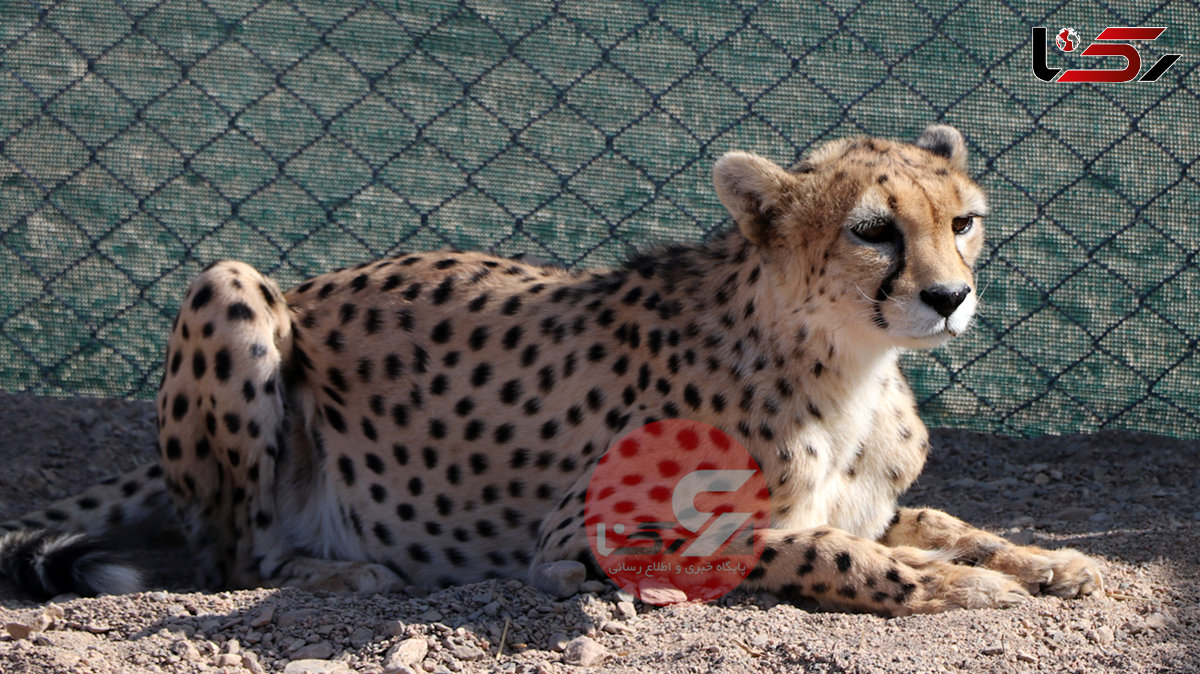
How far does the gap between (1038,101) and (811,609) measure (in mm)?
1834

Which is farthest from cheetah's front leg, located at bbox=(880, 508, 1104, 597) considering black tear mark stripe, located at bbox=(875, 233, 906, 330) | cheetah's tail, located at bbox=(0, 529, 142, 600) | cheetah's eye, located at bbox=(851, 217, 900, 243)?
cheetah's tail, located at bbox=(0, 529, 142, 600)

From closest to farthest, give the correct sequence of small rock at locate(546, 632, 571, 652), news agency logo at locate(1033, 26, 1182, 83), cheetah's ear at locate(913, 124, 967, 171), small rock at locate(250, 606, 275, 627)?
small rock at locate(546, 632, 571, 652) → small rock at locate(250, 606, 275, 627) → cheetah's ear at locate(913, 124, 967, 171) → news agency logo at locate(1033, 26, 1182, 83)

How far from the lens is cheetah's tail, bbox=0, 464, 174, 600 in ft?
8.68

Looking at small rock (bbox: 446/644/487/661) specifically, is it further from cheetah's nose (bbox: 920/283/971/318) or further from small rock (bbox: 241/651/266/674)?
cheetah's nose (bbox: 920/283/971/318)

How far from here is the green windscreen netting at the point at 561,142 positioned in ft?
11.4

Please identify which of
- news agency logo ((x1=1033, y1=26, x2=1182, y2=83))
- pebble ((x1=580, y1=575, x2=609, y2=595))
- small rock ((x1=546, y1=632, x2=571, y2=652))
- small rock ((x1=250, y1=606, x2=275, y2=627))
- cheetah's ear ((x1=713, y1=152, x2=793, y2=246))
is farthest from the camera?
news agency logo ((x1=1033, y1=26, x2=1182, y2=83))

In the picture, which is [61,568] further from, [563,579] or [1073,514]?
[1073,514]

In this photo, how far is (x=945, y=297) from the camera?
2.26 metres

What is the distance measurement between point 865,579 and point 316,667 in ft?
3.31

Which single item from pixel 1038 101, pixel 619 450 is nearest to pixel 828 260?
pixel 619 450

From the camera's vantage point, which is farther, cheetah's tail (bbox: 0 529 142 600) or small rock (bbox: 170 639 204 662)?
cheetah's tail (bbox: 0 529 142 600)

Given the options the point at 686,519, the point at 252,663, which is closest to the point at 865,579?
the point at 686,519

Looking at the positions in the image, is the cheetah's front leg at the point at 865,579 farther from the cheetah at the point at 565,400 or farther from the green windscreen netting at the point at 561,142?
the green windscreen netting at the point at 561,142

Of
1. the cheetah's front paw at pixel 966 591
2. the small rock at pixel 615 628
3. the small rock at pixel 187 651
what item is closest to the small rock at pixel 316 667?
the small rock at pixel 187 651
